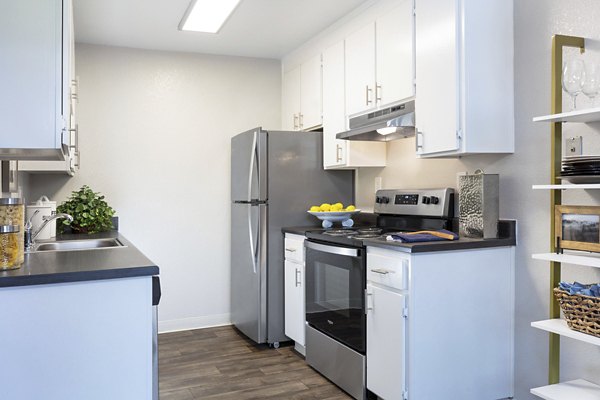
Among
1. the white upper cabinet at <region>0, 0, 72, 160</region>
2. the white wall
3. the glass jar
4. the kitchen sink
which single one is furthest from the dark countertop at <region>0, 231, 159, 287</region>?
the white wall

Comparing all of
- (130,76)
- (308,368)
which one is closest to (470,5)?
(308,368)

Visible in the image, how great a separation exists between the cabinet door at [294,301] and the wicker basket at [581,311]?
184 cm

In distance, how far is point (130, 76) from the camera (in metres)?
4.31

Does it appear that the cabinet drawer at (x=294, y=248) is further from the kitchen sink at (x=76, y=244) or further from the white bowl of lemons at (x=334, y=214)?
the kitchen sink at (x=76, y=244)

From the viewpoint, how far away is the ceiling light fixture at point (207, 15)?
3293mm

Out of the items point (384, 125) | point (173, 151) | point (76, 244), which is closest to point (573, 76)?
point (384, 125)

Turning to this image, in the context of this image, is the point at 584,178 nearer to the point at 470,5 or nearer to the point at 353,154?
the point at 470,5

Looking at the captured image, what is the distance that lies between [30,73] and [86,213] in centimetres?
189

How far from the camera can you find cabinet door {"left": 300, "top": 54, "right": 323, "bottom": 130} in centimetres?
396

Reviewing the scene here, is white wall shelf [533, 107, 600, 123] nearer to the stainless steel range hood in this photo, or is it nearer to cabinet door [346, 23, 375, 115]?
the stainless steel range hood

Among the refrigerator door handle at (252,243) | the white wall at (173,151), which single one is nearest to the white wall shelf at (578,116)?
the refrigerator door handle at (252,243)

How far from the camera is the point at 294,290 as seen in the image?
367 cm

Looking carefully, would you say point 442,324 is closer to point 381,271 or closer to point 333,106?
point 381,271

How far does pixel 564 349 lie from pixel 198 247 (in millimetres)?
3049
